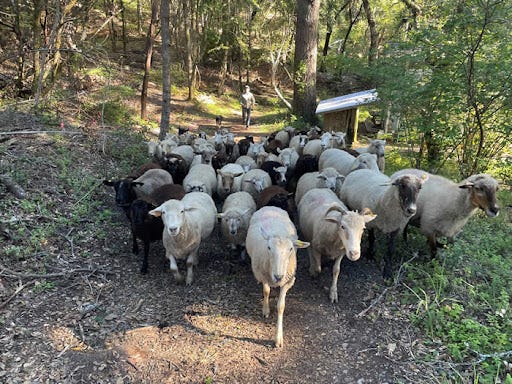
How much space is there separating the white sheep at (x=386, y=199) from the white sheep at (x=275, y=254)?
162 cm

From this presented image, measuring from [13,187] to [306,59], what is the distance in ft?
41.5

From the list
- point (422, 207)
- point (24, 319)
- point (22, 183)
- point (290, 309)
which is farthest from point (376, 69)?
point (24, 319)

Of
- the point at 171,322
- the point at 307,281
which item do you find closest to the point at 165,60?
the point at 307,281

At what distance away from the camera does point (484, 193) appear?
5.82 m

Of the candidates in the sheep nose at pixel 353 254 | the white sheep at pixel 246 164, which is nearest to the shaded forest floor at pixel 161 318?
the sheep nose at pixel 353 254

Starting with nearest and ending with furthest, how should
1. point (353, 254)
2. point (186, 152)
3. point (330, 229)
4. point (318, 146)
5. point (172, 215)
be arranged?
point (353, 254) < point (172, 215) < point (330, 229) < point (186, 152) < point (318, 146)

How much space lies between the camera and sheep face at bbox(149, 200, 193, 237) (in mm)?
5242

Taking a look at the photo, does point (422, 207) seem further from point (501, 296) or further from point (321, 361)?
point (321, 361)

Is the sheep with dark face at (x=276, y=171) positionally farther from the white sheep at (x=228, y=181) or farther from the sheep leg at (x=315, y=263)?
the sheep leg at (x=315, y=263)

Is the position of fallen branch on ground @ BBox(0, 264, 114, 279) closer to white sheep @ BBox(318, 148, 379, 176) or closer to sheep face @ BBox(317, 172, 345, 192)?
sheep face @ BBox(317, 172, 345, 192)

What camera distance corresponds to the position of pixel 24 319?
4.79 metres

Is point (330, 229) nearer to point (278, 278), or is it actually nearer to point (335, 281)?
point (335, 281)

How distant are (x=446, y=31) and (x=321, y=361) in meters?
7.79

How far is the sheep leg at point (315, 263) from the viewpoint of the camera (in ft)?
19.5
